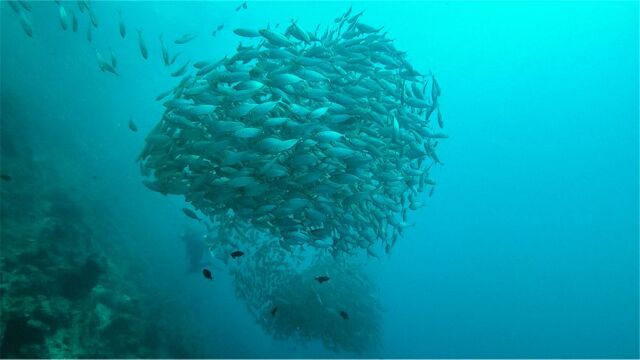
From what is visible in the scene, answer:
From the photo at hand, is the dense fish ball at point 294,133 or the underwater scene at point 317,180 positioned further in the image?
the underwater scene at point 317,180

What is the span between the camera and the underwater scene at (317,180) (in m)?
6.16

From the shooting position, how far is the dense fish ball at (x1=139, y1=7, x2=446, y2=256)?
554 centimetres

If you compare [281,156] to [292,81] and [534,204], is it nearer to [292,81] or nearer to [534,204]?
[292,81]

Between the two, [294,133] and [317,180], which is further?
[317,180]

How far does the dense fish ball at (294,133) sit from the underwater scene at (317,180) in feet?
0.14

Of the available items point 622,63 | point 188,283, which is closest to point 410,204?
point 188,283

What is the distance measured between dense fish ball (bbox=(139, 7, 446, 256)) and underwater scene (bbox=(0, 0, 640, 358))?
43 mm

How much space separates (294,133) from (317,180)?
1.02 metres

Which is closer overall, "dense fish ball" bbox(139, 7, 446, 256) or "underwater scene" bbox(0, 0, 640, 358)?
"dense fish ball" bbox(139, 7, 446, 256)

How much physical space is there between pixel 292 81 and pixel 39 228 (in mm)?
9032

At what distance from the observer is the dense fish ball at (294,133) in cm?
554

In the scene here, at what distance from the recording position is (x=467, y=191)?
90375 millimetres

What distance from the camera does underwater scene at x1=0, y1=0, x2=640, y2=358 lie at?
20.2 ft

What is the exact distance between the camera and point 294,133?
18.3 ft
